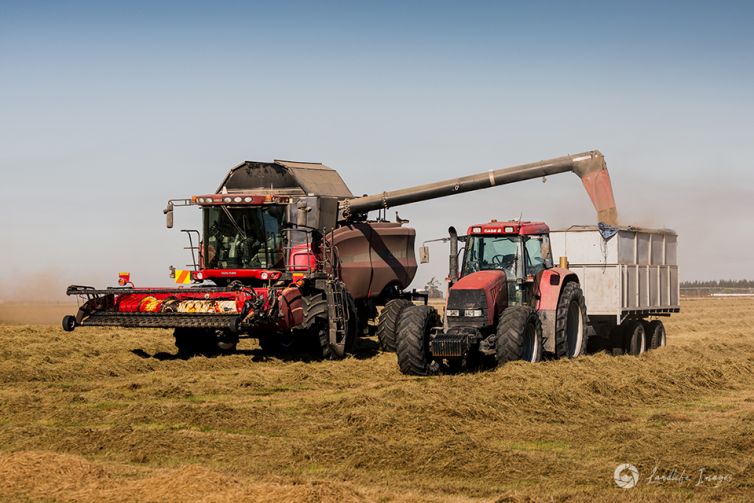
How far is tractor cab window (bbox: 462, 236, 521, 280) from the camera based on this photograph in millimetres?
16203

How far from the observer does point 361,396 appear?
1253 centimetres

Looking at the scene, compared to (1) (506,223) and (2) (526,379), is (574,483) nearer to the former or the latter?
(2) (526,379)

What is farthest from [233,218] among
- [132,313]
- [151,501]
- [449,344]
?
[151,501]

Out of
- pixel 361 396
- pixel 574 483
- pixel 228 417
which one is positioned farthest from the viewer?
pixel 361 396

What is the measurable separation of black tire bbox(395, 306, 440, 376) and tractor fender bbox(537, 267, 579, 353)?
90.8 inches

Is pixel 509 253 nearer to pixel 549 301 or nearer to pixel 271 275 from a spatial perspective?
pixel 549 301

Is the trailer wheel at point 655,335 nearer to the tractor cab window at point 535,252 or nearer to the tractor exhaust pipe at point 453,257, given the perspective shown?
the tractor cab window at point 535,252

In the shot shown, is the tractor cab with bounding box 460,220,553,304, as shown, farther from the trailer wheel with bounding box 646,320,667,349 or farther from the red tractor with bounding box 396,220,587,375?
the trailer wheel with bounding box 646,320,667,349

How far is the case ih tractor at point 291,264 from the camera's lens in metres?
17.2

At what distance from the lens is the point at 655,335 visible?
69.1 ft

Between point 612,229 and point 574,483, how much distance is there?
1140cm

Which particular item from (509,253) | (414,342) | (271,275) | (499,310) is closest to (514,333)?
(499,310)

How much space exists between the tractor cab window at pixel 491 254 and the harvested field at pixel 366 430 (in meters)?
1.80

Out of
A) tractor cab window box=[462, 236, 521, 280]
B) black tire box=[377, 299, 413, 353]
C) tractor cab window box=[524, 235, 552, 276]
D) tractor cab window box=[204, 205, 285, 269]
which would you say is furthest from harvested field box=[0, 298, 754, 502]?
tractor cab window box=[204, 205, 285, 269]
